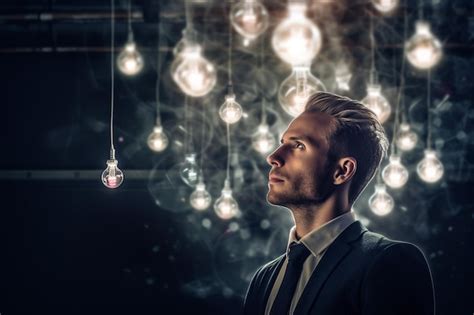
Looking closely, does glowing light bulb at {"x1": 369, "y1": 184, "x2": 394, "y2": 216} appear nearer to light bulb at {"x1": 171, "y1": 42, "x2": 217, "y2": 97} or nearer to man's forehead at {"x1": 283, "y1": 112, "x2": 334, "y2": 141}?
light bulb at {"x1": 171, "y1": 42, "x2": 217, "y2": 97}

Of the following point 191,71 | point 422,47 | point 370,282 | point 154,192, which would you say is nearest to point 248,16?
point 191,71

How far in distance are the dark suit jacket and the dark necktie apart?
9cm

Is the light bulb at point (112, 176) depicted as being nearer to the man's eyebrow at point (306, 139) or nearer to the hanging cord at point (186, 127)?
the man's eyebrow at point (306, 139)

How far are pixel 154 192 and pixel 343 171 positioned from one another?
5759 millimetres

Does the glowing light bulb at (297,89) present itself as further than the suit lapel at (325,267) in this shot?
Yes

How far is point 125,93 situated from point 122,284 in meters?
2.49

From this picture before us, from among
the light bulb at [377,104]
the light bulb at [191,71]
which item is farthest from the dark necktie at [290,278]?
the light bulb at [377,104]

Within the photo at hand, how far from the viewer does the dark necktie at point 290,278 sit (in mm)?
1762

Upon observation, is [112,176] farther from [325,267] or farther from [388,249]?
[388,249]

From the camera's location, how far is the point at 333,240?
182 centimetres

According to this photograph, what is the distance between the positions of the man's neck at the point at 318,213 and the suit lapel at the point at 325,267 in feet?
0.31

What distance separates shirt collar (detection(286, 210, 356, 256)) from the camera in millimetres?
1838

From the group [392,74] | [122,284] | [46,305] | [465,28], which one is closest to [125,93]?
[122,284]

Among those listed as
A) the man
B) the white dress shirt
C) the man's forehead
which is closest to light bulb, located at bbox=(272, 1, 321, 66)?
the man
